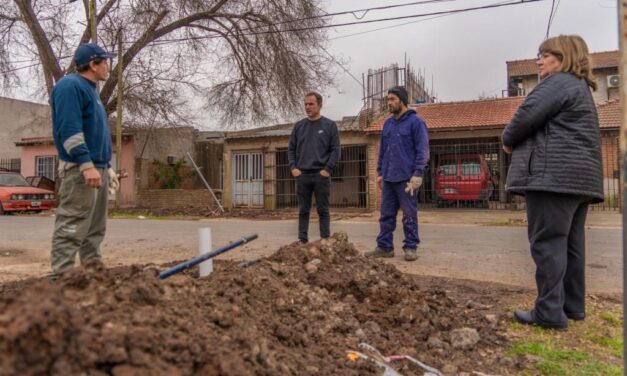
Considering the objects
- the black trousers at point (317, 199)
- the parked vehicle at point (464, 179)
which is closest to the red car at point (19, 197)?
the parked vehicle at point (464, 179)

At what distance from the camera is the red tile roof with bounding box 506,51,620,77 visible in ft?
95.3

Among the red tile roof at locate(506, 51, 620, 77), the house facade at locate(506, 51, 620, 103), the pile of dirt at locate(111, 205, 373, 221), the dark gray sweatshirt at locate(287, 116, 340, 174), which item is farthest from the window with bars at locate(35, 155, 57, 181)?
the red tile roof at locate(506, 51, 620, 77)

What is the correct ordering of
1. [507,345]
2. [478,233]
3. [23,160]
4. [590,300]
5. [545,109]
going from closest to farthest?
[507,345]
[545,109]
[590,300]
[478,233]
[23,160]

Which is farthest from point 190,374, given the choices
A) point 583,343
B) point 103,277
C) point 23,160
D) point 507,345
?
point 23,160

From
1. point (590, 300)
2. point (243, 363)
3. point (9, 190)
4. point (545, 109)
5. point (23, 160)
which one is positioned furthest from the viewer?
point (23, 160)

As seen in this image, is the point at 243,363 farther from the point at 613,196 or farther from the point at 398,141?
the point at 613,196

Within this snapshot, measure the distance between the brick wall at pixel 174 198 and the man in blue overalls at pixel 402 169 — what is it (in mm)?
13954

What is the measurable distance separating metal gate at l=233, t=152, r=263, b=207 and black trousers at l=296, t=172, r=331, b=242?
13.7m

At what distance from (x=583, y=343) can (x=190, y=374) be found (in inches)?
88.3

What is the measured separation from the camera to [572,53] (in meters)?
2.93

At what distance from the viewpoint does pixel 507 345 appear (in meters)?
2.59

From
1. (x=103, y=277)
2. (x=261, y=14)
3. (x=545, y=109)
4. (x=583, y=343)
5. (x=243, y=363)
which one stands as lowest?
(x=583, y=343)

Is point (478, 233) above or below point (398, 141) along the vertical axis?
below

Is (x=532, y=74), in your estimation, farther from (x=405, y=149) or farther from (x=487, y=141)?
(x=405, y=149)
